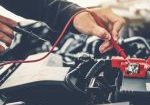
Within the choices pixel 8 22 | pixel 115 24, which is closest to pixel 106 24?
pixel 115 24

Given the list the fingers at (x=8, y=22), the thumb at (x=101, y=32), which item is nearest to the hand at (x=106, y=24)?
the thumb at (x=101, y=32)

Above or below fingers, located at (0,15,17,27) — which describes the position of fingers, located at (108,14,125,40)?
below

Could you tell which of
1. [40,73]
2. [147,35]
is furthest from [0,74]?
[147,35]

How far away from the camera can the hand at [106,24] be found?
0.57 meters

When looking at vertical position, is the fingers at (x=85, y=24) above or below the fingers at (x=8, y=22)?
below

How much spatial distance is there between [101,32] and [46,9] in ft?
0.51

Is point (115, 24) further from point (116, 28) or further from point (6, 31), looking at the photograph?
point (6, 31)

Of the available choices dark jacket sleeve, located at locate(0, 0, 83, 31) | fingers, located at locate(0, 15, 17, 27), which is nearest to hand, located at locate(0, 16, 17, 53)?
fingers, located at locate(0, 15, 17, 27)

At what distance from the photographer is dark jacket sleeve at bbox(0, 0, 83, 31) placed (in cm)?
65

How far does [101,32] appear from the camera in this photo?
57cm

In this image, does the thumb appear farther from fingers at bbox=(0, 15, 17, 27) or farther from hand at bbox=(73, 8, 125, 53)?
fingers at bbox=(0, 15, 17, 27)

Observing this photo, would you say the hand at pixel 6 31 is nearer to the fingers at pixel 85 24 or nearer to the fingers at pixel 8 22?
the fingers at pixel 8 22

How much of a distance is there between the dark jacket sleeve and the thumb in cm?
5

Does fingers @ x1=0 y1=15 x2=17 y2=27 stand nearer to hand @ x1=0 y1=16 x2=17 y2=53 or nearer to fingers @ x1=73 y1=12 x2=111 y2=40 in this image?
hand @ x1=0 y1=16 x2=17 y2=53
